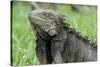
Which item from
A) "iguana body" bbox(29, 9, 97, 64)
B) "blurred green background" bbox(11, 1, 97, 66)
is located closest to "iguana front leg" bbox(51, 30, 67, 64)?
"iguana body" bbox(29, 9, 97, 64)

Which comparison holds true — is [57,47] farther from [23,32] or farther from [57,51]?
[23,32]

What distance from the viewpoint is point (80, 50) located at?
94.4 inches

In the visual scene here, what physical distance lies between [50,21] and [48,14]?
90mm

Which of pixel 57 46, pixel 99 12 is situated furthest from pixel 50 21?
pixel 99 12

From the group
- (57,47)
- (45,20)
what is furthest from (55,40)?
(45,20)

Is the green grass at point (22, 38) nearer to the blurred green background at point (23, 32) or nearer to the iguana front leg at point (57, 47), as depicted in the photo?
the blurred green background at point (23, 32)

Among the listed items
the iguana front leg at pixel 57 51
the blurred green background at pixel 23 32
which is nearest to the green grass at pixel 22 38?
the blurred green background at pixel 23 32

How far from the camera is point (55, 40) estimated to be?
90.2 inches

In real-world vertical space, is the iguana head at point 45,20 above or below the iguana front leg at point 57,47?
above

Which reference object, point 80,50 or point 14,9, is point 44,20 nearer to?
point 14,9

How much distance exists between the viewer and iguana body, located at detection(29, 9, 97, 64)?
224 cm

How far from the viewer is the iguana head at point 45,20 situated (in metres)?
2.23

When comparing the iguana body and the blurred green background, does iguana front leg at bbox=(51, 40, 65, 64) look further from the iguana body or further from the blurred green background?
the blurred green background
